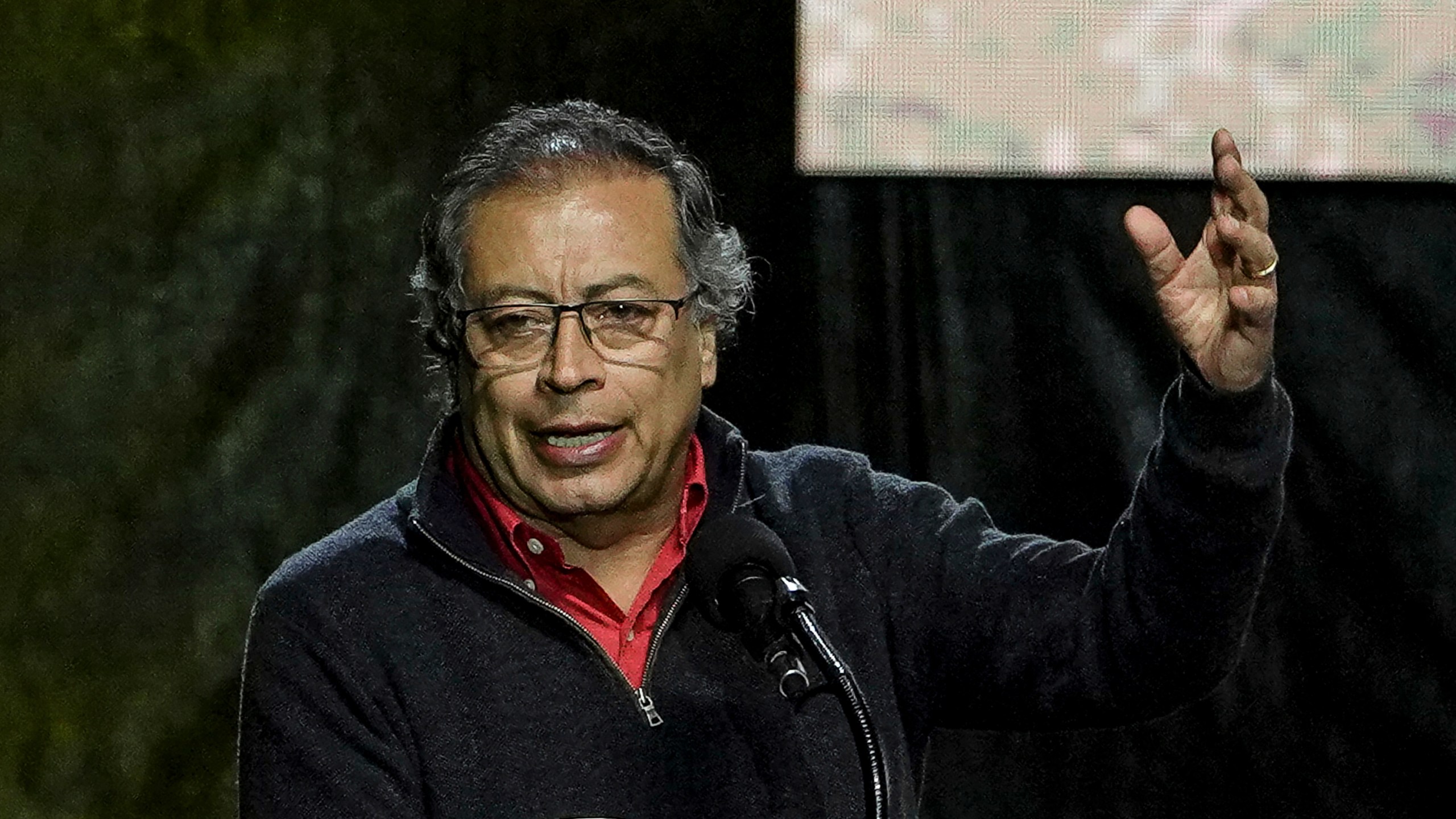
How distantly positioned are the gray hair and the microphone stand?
0.69 metres

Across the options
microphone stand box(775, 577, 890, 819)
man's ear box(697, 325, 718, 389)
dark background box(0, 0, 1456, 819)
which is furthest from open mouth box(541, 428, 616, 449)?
dark background box(0, 0, 1456, 819)

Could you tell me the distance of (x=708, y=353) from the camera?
2.28m

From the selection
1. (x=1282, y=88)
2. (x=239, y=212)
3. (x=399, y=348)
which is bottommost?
(x=399, y=348)

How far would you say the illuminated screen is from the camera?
9.68 ft

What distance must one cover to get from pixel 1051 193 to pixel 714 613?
56.9 inches

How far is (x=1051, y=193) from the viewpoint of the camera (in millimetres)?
2955

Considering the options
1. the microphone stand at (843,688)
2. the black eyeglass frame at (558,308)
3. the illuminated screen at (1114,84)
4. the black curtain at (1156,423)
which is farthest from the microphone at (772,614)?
the illuminated screen at (1114,84)

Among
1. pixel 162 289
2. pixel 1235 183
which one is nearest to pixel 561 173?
pixel 1235 183

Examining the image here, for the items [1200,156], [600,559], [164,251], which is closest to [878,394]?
[1200,156]

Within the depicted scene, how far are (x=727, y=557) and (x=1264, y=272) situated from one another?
59 cm

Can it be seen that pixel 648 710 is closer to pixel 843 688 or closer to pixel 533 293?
pixel 533 293

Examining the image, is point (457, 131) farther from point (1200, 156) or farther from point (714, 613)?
point (714, 613)

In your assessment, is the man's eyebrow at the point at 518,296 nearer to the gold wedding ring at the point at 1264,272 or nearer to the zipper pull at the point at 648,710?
the zipper pull at the point at 648,710

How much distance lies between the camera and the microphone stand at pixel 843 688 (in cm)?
145
